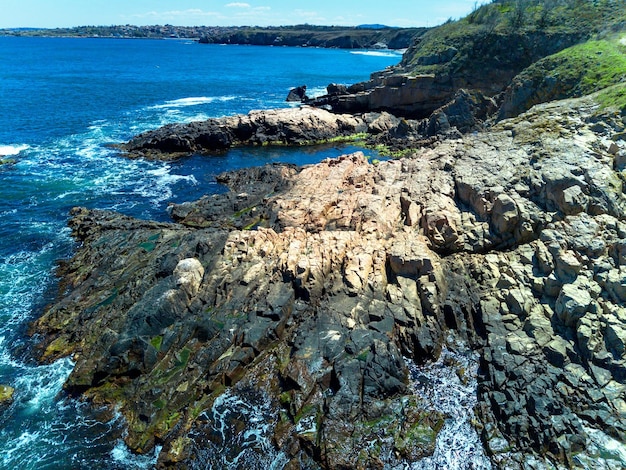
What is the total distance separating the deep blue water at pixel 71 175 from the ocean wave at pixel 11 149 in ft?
2.16

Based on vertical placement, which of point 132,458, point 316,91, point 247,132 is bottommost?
point 316,91

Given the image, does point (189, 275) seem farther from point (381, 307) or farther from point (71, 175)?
point (71, 175)

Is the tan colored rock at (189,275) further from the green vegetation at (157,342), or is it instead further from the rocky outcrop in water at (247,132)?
the rocky outcrop in water at (247,132)

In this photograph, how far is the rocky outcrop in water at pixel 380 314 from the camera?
73.6ft

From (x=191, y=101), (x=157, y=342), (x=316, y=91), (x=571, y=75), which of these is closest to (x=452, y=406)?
(x=157, y=342)

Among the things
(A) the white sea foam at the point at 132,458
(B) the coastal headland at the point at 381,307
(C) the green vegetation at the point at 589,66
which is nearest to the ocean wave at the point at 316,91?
(C) the green vegetation at the point at 589,66

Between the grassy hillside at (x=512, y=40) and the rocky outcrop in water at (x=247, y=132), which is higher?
the grassy hillside at (x=512, y=40)

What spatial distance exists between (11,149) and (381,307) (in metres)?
67.8

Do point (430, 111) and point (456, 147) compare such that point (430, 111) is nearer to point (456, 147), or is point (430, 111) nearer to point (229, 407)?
point (456, 147)

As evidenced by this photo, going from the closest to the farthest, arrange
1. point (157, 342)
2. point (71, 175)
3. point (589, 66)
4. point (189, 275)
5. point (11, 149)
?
point (157, 342), point (189, 275), point (589, 66), point (71, 175), point (11, 149)

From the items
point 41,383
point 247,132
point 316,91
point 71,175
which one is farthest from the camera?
point 316,91

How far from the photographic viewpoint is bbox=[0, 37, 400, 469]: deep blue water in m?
23.5

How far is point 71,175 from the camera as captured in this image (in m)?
57.3

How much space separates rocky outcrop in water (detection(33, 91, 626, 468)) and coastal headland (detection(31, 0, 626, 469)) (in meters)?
0.13
